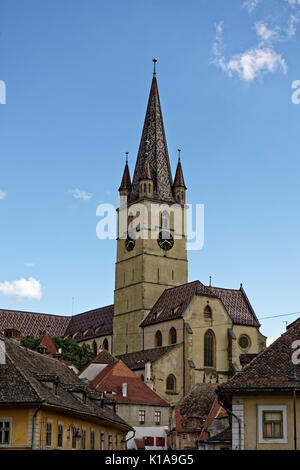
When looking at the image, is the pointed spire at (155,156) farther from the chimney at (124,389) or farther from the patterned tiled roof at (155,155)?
the chimney at (124,389)

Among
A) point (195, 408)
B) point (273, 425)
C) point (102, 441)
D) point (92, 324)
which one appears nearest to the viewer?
point (273, 425)

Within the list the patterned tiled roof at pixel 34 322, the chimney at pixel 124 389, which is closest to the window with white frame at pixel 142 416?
the chimney at pixel 124 389

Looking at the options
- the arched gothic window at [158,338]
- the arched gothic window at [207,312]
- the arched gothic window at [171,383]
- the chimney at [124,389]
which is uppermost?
the arched gothic window at [207,312]

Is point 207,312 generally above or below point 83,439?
above

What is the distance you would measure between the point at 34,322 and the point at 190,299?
143 ft

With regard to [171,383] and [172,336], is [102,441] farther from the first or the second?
[172,336]

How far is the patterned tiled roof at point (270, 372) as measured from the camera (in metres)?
32.6

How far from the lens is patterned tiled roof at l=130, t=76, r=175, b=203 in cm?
12225

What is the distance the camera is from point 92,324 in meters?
130

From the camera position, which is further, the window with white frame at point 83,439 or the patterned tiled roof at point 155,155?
the patterned tiled roof at point 155,155

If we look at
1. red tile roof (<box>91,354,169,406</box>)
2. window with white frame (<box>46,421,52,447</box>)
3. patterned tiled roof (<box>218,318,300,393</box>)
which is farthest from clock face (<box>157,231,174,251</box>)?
patterned tiled roof (<box>218,318,300,393</box>)

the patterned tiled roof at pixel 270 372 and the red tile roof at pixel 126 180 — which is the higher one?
the red tile roof at pixel 126 180

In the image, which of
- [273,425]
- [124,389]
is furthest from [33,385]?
[124,389]

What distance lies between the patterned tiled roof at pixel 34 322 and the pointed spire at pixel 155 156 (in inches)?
1250
